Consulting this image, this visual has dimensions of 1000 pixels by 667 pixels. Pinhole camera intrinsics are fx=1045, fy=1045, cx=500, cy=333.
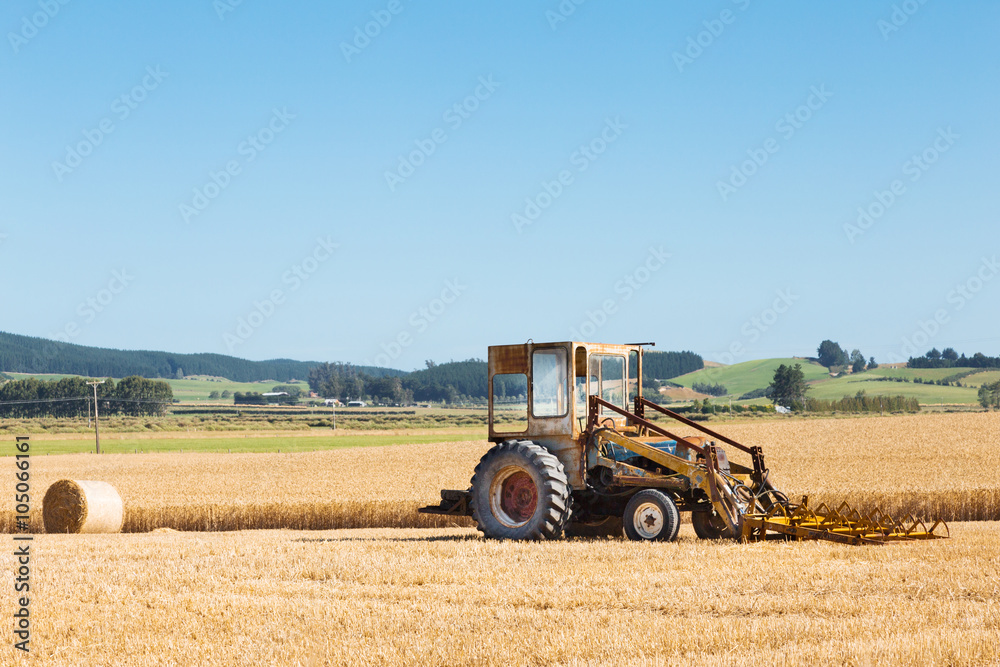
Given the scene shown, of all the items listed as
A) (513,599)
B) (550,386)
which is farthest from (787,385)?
(513,599)

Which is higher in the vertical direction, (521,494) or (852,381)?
(521,494)

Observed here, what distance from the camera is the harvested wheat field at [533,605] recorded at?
7.66 m

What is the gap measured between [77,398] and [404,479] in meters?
106

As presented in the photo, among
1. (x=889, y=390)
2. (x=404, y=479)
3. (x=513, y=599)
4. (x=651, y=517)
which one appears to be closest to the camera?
(x=513, y=599)

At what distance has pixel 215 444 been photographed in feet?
194

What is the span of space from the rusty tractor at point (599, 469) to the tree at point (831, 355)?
152368 mm

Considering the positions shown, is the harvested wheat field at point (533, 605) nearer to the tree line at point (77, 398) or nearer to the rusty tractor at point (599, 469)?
the rusty tractor at point (599, 469)

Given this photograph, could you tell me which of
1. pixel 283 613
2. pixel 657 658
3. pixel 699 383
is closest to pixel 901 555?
pixel 657 658

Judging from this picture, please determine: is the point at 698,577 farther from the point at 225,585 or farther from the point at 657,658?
the point at 225,585

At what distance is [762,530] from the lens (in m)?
13.1

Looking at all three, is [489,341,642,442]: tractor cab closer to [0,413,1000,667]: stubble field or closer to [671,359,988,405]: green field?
[0,413,1000,667]: stubble field

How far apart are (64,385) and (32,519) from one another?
11821 centimetres

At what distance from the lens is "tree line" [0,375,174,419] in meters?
124

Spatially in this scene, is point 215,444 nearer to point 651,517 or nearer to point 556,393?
point 556,393
